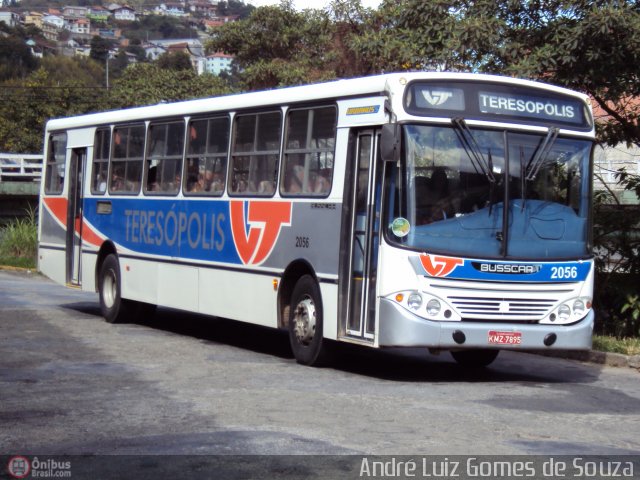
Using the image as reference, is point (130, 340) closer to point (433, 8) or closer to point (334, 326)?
point (334, 326)

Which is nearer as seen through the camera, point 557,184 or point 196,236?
point 557,184

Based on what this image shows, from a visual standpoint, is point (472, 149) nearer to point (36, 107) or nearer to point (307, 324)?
point (307, 324)

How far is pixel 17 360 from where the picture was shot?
1260 cm

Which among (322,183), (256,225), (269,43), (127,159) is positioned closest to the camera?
(322,183)

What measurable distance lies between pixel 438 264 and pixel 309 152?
231cm

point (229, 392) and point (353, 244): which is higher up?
point (353, 244)

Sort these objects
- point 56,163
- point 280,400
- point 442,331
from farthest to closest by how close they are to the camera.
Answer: point 56,163 → point 442,331 → point 280,400

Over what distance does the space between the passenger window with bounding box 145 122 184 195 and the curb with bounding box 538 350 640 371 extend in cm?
548

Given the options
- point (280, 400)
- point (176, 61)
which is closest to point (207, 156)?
point (280, 400)

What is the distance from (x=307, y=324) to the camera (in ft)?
42.7

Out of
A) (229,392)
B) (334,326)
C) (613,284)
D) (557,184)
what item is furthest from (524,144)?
(613,284)

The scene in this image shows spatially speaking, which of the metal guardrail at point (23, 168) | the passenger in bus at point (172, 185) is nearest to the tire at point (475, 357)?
the passenger in bus at point (172, 185)

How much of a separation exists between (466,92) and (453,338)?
2.41 m

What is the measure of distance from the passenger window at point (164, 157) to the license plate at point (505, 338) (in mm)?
5781
